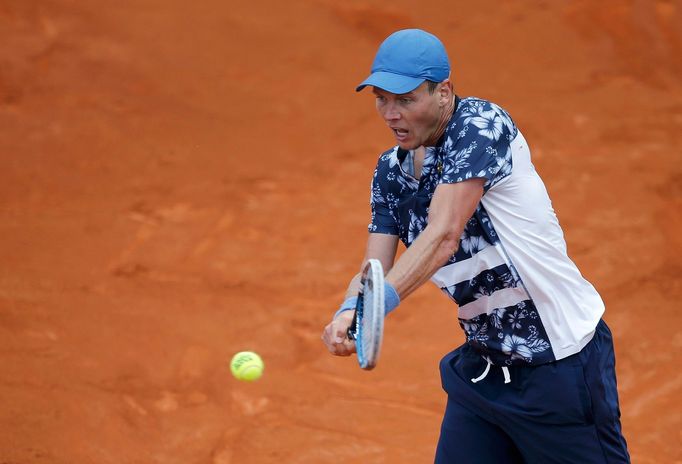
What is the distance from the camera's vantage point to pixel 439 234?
8.36 ft

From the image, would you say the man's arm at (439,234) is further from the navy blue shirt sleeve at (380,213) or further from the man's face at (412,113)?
the navy blue shirt sleeve at (380,213)

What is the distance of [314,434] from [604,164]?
328 cm

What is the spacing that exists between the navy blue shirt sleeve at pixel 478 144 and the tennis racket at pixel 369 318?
324 mm

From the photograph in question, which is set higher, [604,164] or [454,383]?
[454,383]

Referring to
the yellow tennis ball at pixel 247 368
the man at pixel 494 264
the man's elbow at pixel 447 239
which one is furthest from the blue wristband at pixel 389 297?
the yellow tennis ball at pixel 247 368

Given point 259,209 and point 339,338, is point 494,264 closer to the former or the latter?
point 339,338

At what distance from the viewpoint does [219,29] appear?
7.97 meters

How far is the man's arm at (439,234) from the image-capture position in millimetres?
2557

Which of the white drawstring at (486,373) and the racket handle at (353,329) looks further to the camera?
the white drawstring at (486,373)

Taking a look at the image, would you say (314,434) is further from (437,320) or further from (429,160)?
(429,160)

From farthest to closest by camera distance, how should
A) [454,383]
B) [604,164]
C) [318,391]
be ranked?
[604,164], [318,391], [454,383]

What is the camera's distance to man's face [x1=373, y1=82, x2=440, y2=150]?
2703mm

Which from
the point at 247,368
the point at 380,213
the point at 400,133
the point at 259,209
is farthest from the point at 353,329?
the point at 259,209

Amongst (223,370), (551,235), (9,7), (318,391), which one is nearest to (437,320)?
(318,391)
